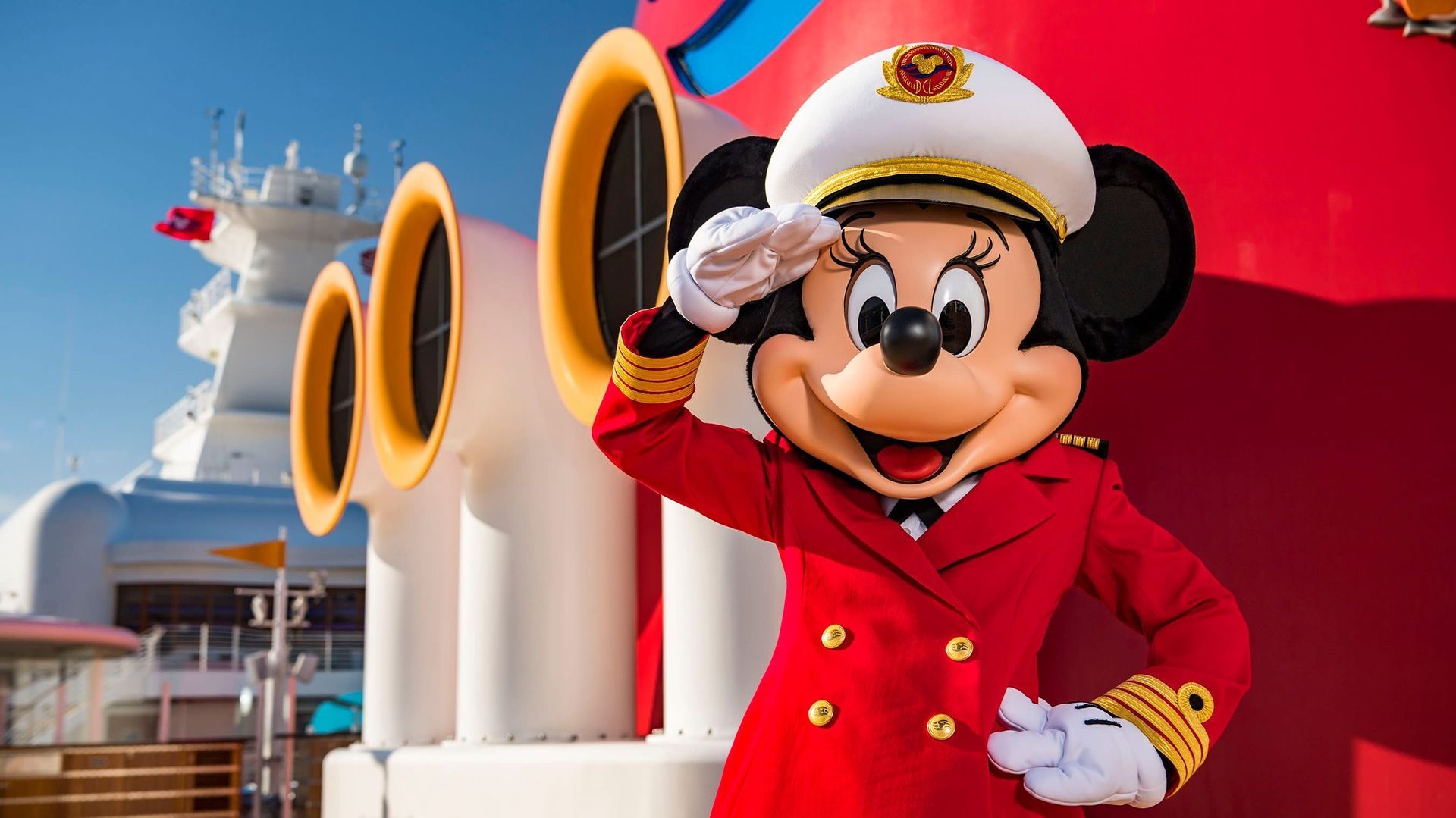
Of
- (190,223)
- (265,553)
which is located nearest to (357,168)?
(190,223)

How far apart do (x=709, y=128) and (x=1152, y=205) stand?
209 cm

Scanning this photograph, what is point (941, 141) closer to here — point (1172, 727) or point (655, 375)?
point (655, 375)

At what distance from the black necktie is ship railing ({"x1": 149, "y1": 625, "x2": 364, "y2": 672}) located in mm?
17432

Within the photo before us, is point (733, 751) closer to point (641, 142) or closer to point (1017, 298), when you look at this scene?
point (1017, 298)

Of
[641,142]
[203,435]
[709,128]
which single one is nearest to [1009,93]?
[709,128]

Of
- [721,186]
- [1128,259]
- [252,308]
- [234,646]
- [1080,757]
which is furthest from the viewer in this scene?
[252,308]

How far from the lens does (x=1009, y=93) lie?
8.44ft

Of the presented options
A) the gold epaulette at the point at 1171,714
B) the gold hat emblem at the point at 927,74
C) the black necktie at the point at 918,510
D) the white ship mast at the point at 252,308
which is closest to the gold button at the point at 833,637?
the black necktie at the point at 918,510

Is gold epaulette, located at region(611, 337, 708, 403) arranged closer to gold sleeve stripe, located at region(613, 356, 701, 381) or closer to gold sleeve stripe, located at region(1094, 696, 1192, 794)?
gold sleeve stripe, located at region(613, 356, 701, 381)

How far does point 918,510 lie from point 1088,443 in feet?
1.39

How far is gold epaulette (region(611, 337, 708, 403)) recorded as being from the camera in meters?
2.51

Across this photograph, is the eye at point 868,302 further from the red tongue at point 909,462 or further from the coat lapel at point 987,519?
the coat lapel at point 987,519

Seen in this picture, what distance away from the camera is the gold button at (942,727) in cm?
229

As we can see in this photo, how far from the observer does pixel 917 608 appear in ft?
7.98
